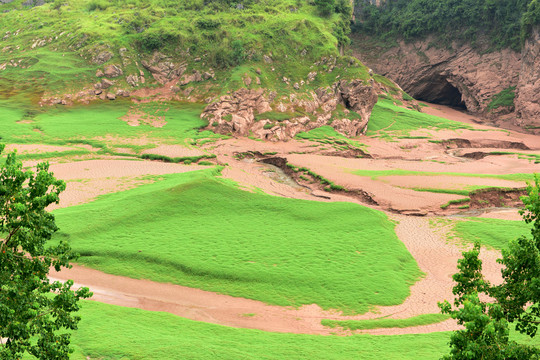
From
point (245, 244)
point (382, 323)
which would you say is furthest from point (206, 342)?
point (245, 244)

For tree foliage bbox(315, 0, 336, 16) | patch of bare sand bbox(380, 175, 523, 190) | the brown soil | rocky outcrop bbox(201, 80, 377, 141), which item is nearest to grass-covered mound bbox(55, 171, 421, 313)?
the brown soil


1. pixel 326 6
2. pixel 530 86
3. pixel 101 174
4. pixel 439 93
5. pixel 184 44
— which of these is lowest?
pixel 101 174

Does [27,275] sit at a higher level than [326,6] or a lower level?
lower

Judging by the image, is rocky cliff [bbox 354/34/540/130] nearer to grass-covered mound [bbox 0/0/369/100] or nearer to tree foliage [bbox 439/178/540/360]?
grass-covered mound [bbox 0/0/369/100]

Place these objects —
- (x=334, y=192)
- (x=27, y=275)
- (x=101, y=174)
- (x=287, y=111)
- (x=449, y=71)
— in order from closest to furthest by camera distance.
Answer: (x=27, y=275), (x=101, y=174), (x=334, y=192), (x=287, y=111), (x=449, y=71)

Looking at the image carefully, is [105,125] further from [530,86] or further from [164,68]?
[530,86]

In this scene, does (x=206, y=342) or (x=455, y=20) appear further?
(x=455, y=20)

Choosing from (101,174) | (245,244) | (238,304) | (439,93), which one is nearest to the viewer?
(238,304)

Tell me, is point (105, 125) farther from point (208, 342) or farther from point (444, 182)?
point (208, 342)
